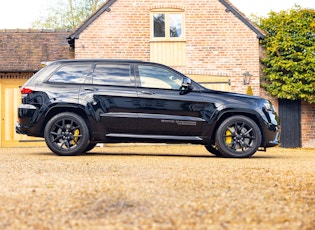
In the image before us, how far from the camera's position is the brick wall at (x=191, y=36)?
19391 millimetres

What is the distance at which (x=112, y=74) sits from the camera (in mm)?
11227

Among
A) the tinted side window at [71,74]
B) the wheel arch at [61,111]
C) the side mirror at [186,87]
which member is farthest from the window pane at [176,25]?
the wheel arch at [61,111]

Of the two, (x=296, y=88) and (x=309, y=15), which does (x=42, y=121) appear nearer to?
(x=296, y=88)

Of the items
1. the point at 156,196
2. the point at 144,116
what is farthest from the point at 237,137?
the point at 156,196

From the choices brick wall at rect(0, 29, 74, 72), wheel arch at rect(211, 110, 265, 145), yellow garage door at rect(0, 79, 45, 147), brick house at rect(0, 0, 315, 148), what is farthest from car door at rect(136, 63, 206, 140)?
brick wall at rect(0, 29, 74, 72)

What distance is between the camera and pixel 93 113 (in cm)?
1090

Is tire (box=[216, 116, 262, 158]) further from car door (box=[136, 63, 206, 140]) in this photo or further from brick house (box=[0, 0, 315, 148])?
brick house (box=[0, 0, 315, 148])

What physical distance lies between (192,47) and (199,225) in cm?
1544

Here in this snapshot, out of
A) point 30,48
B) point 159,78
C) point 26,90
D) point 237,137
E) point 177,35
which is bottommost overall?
point 237,137

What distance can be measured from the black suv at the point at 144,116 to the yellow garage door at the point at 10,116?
942 cm

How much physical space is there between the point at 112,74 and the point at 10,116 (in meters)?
10.0

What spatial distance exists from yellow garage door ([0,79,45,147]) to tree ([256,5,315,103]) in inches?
330

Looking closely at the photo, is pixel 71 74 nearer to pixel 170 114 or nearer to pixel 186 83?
pixel 170 114

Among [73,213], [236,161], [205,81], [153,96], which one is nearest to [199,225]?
[73,213]
